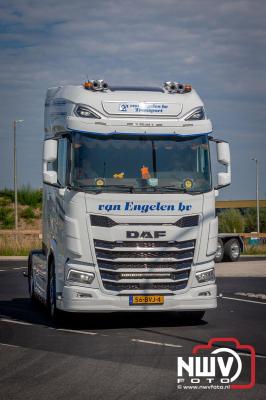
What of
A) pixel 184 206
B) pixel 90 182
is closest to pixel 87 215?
pixel 90 182

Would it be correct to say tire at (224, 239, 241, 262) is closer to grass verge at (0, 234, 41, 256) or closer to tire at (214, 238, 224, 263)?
tire at (214, 238, 224, 263)

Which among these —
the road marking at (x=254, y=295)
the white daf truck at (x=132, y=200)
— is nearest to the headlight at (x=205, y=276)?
the white daf truck at (x=132, y=200)

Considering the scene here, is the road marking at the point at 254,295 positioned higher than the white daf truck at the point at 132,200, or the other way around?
the white daf truck at the point at 132,200

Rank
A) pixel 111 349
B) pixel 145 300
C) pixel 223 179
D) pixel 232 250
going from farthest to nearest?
pixel 232 250 < pixel 223 179 < pixel 145 300 < pixel 111 349

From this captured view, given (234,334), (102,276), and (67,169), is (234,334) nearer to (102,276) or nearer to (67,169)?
(102,276)

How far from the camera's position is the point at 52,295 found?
702 inches

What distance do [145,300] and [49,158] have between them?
9.34 feet

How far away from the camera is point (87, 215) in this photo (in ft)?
53.8

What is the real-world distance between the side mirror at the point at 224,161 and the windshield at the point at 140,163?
212 mm

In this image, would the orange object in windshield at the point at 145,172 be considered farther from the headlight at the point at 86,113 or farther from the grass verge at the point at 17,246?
the grass verge at the point at 17,246

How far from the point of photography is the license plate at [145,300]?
1659 centimetres

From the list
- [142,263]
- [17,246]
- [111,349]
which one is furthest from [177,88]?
[17,246]

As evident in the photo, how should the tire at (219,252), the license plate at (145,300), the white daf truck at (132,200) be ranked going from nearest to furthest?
the white daf truck at (132,200) < the license plate at (145,300) < the tire at (219,252)

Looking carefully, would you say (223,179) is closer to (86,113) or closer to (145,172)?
(145,172)
